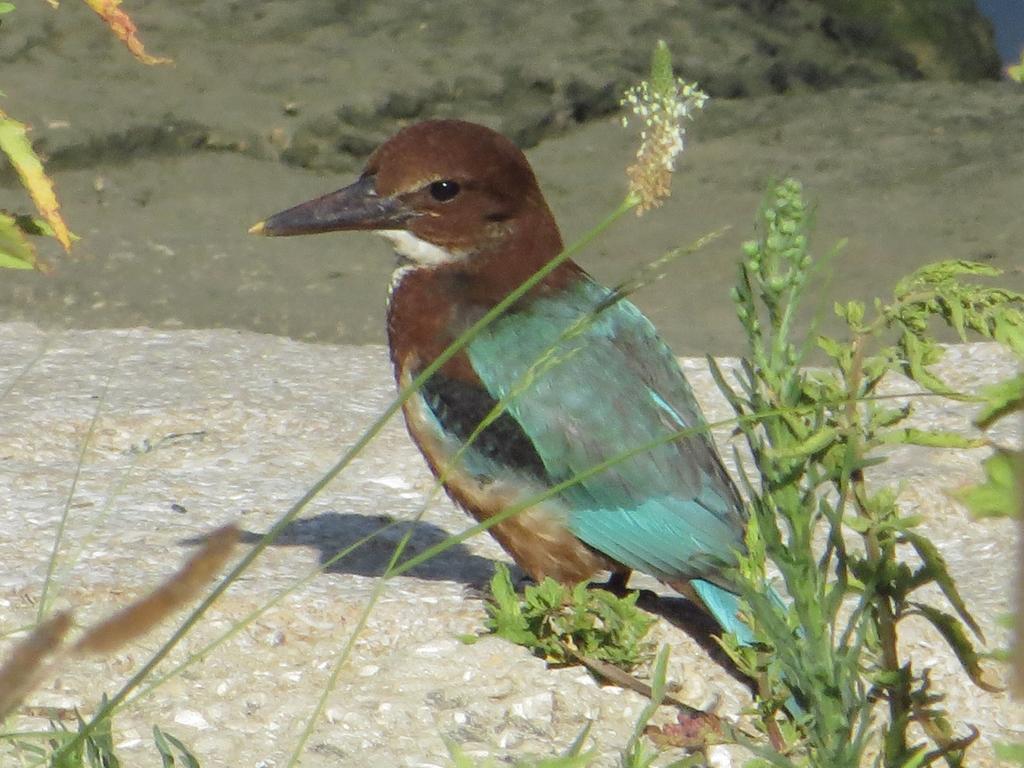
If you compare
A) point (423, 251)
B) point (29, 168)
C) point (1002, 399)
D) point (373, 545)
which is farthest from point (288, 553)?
point (1002, 399)

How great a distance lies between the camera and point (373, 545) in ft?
11.1

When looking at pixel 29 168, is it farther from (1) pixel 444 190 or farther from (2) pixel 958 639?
(1) pixel 444 190

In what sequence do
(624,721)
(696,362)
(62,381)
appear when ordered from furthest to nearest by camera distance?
(696,362) → (62,381) → (624,721)

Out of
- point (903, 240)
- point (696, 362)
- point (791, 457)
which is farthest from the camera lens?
point (903, 240)

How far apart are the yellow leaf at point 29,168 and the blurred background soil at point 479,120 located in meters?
3.35

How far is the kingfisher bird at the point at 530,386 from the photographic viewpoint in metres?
2.92

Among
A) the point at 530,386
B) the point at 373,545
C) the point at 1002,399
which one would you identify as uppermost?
the point at 1002,399

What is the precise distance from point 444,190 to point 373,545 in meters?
0.75

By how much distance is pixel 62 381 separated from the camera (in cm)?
423

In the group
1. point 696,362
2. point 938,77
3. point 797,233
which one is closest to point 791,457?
point 797,233

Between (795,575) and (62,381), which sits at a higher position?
(795,575)

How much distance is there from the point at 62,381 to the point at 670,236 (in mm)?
2950

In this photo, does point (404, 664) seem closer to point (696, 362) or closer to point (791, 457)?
point (791, 457)

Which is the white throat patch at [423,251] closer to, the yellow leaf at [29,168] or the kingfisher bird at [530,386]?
the kingfisher bird at [530,386]
